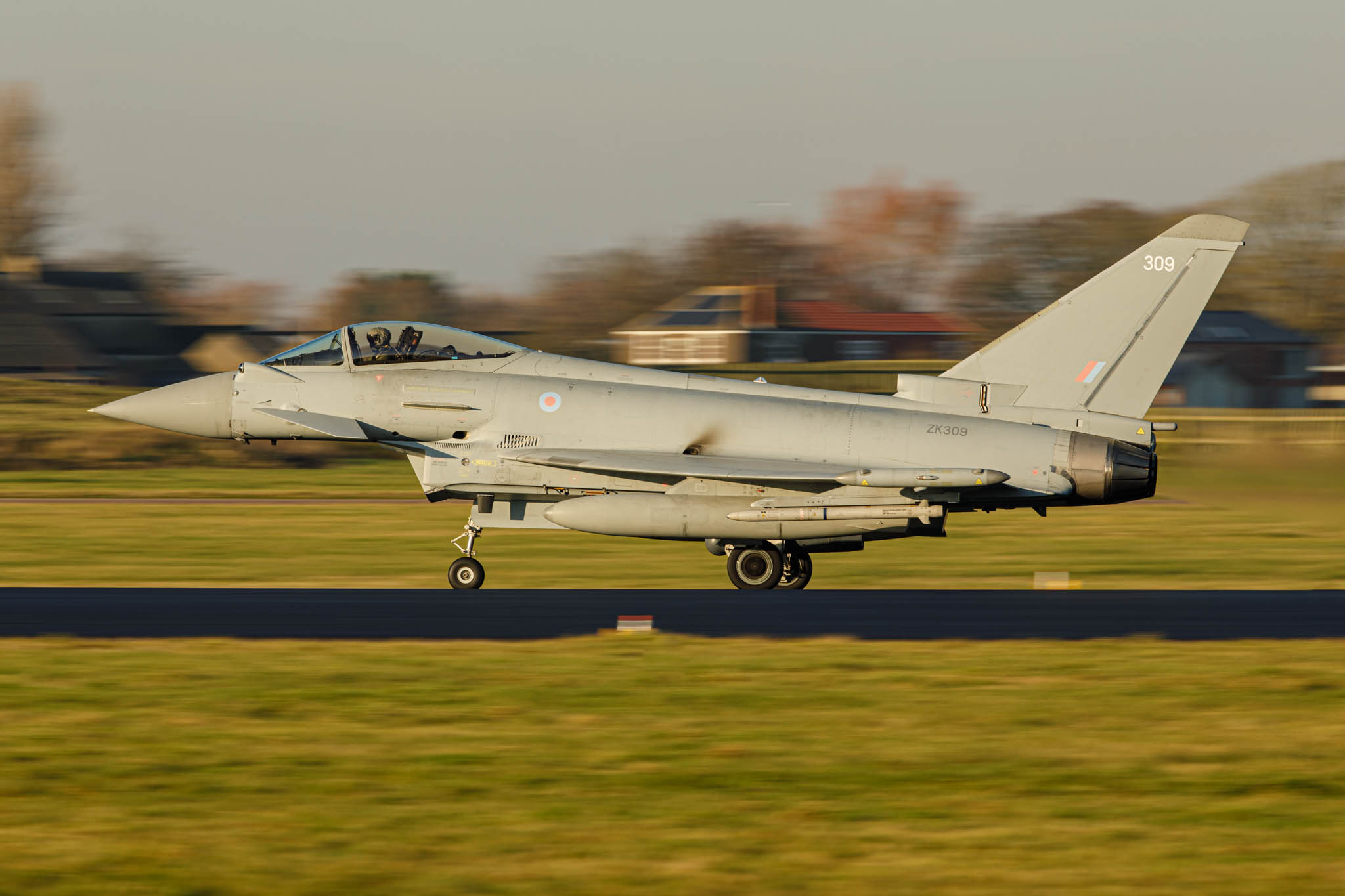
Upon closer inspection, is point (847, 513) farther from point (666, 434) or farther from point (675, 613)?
point (675, 613)

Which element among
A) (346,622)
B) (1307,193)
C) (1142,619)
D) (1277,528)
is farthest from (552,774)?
(1307,193)

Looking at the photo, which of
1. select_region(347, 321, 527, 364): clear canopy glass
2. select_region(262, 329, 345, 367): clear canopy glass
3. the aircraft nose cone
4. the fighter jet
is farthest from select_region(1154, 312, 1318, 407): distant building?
the aircraft nose cone

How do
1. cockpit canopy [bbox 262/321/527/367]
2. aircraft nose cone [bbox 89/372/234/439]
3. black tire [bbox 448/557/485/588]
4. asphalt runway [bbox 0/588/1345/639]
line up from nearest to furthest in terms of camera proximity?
asphalt runway [bbox 0/588/1345/639] < black tire [bbox 448/557/485/588] < aircraft nose cone [bbox 89/372/234/439] < cockpit canopy [bbox 262/321/527/367]

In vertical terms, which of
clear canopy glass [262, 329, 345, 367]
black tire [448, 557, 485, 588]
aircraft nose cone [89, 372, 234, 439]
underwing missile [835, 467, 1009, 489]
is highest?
clear canopy glass [262, 329, 345, 367]

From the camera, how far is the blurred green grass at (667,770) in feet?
20.2

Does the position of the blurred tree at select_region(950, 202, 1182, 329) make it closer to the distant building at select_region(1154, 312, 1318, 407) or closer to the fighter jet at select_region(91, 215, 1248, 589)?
the distant building at select_region(1154, 312, 1318, 407)

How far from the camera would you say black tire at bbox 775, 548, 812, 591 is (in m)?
16.8

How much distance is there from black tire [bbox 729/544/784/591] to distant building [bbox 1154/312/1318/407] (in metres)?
45.9

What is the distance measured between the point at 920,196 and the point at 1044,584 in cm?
7652

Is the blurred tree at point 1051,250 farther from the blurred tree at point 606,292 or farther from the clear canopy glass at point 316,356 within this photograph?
the clear canopy glass at point 316,356

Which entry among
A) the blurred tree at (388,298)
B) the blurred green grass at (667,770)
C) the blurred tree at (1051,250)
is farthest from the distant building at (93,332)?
the blurred green grass at (667,770)

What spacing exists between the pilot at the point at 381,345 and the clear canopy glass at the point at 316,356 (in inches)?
14.7

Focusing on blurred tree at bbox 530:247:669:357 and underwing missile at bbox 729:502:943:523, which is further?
blurred tree at bbox 530:247:669:357

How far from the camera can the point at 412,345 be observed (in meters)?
17.0
